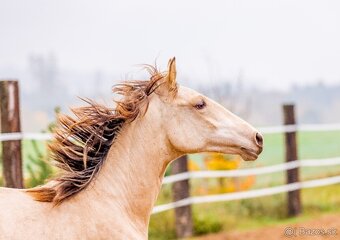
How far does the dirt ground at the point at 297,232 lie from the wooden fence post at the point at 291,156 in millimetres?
1588

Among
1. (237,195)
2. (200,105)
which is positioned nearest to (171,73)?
(200,105)

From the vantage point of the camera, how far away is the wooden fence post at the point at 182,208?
39.0ft

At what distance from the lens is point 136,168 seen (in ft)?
18.4

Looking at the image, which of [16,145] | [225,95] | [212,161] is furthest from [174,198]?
[225,95]

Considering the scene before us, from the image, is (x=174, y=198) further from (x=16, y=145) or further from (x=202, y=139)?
(x=202, y=139)

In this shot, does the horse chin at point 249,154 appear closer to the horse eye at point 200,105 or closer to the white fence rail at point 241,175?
the horse eye at point 200,105

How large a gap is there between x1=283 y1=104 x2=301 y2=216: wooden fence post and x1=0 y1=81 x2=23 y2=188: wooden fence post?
644 centimetres

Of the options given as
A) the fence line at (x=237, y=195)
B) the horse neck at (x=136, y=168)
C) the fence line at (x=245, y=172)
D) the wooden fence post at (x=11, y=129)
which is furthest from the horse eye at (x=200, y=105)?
the fence line at (x=245, y=172)

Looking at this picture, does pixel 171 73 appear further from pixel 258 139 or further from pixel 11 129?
pixel 11 129

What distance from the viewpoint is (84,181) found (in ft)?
17.7


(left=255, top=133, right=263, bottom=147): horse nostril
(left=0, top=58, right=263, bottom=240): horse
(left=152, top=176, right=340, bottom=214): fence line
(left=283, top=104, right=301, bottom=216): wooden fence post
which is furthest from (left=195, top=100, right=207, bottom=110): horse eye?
(left=283, top=104, right=301, bottom=216): wooden fence post

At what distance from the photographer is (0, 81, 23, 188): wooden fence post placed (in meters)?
7.99

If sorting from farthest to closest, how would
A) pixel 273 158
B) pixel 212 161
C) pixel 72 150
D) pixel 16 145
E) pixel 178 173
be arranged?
pixel 273 158, pixel 212 161, pixel 178 173, pixel 16 145, pixel 72 150

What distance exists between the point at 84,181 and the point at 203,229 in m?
7.03
